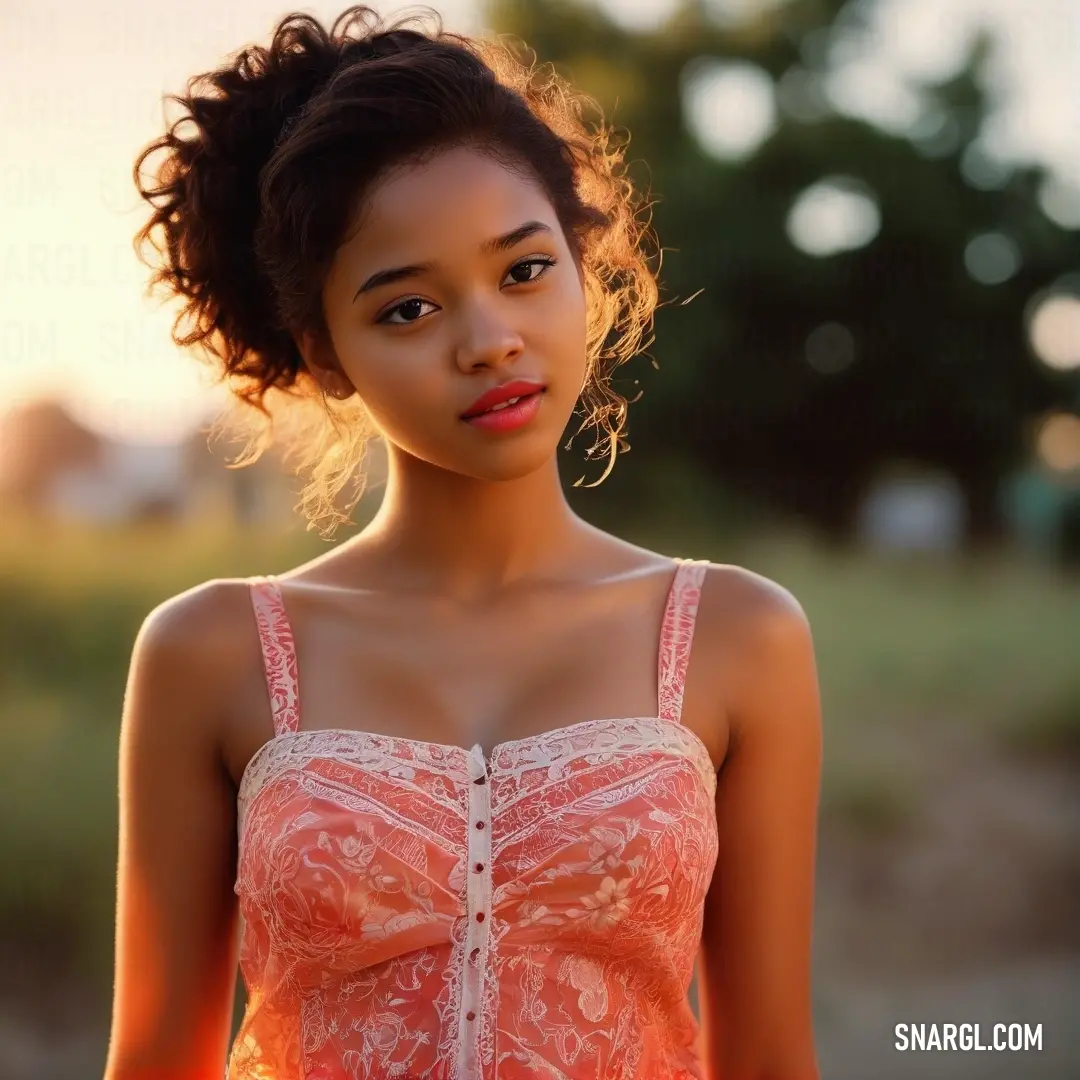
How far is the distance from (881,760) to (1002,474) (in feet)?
13.5

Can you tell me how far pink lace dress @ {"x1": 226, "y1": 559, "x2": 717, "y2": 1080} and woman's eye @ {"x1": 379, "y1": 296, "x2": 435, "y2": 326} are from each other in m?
0.52

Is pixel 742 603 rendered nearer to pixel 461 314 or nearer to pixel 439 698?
pixel 439 698

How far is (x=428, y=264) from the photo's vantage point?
5.87 feet

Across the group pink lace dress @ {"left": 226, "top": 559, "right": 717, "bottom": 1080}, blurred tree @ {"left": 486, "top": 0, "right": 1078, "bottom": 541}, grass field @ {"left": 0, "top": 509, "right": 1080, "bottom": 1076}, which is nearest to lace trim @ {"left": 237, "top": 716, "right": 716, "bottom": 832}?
pink lace dress @ {"left": 226, "top": 559, "right": 717, "bottom": 1080}

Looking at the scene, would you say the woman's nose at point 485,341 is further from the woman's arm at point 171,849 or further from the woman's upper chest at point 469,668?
the woman's arm at point 171,849

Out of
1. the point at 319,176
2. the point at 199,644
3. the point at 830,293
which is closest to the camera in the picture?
the point at 319,176

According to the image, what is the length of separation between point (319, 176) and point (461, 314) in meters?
0.27

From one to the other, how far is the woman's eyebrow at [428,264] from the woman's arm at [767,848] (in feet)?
1.87

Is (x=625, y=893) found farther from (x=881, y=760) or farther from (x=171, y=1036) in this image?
(x=881, y=760)

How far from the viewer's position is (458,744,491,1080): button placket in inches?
68.9

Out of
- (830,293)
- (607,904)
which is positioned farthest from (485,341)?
(830,293)

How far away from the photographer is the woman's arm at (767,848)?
6.47 feet

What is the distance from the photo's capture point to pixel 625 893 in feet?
5.76

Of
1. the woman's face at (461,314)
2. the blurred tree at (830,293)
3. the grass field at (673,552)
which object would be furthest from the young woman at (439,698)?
the blurred tree at (830,293)
